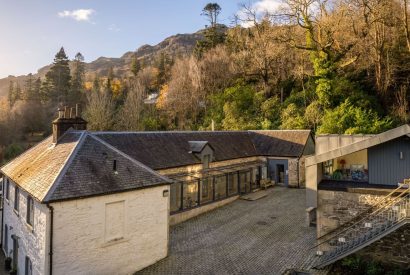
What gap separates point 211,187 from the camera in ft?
74.8

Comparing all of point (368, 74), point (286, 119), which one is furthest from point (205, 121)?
point (368, 74)

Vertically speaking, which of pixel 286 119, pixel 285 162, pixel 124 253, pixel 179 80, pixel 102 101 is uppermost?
pixel 179 80

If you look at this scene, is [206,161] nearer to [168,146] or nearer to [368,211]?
[168,146]

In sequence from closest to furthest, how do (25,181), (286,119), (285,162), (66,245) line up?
(66,245) < (25,181) < (285,162) < (286,119)

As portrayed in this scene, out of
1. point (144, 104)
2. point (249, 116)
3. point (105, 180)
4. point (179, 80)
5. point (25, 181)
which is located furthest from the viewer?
point (144, 104)

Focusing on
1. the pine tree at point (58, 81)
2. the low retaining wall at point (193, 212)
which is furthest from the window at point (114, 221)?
the pine tree at point (58, 81)

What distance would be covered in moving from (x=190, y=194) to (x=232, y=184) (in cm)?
524

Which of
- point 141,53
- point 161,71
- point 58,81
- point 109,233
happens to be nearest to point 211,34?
point 161,71

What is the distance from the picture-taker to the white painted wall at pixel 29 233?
11.2 meters

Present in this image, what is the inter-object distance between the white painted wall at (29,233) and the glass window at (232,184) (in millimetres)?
14601

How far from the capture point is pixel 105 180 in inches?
512

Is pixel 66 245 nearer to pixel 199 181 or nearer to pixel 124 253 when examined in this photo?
pixel 124 253

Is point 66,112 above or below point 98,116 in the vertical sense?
below

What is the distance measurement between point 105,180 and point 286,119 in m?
28.2
